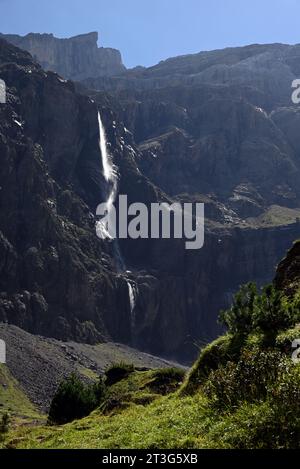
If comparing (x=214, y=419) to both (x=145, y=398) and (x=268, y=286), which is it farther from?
(x=145, y=398)

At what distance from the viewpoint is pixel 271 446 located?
13320 millimetres

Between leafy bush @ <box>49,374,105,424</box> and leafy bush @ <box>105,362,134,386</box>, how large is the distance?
143 inches

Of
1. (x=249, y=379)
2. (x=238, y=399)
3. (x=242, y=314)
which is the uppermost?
(x=242, y=314)

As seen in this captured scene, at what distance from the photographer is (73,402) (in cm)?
5603

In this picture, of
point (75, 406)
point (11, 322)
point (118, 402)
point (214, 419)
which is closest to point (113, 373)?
point (75, 406)

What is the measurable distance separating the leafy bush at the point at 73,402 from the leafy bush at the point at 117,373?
363 centimetres

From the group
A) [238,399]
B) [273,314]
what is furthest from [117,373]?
[238,399]

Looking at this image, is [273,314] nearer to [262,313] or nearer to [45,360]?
[262,313]

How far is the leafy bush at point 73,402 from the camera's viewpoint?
5538 centimetres

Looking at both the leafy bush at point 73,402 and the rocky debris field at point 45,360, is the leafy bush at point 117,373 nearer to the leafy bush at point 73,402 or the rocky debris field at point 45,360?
the leafy bush at point 73,402

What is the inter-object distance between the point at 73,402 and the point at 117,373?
9096 millimetres

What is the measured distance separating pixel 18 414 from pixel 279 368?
99954 mm

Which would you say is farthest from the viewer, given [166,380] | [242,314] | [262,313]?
[166,380]

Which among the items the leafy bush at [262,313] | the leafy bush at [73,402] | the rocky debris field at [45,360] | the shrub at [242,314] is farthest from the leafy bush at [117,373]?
the rocky debris field at [45,360]
